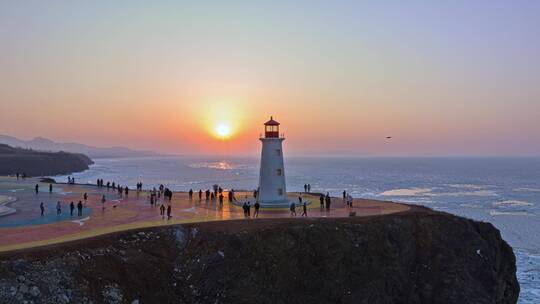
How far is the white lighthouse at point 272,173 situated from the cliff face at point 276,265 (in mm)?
9019

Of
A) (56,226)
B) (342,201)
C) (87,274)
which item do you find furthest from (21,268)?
(342,201)

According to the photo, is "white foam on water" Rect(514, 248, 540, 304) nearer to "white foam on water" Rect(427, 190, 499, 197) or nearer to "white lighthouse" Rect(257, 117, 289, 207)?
"white lighthouse" Rect(257, 117, 289, 207)

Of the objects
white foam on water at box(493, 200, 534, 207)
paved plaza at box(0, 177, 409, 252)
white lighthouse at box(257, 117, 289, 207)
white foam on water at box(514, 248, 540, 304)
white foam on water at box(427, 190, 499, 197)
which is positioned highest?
white lighthouse at box(257, 117, 289, 207)

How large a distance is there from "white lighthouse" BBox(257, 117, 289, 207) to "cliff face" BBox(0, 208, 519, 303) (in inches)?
355

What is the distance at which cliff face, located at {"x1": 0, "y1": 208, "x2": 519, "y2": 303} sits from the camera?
69.3 feet

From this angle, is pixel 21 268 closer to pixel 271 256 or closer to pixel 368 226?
pixel 271 256

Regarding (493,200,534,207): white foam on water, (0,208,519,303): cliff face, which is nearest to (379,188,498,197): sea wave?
(493,200,534,207): white foam on water

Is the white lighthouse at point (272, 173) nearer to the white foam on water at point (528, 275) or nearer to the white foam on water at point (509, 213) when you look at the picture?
the white foam on water at point (528, 275)

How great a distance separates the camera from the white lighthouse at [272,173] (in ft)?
125

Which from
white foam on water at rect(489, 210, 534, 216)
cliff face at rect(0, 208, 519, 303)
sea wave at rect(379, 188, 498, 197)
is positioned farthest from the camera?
sea wave at rect(379, 188, 498, 197)

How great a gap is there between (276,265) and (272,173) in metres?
13.1

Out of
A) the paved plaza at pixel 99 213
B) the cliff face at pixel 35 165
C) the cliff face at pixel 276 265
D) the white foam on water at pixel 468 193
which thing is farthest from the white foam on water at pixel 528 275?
the cliff face at pixel 35 165

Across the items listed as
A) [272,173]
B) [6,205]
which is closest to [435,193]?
[272,173]

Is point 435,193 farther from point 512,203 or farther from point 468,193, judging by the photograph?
point 512,203
